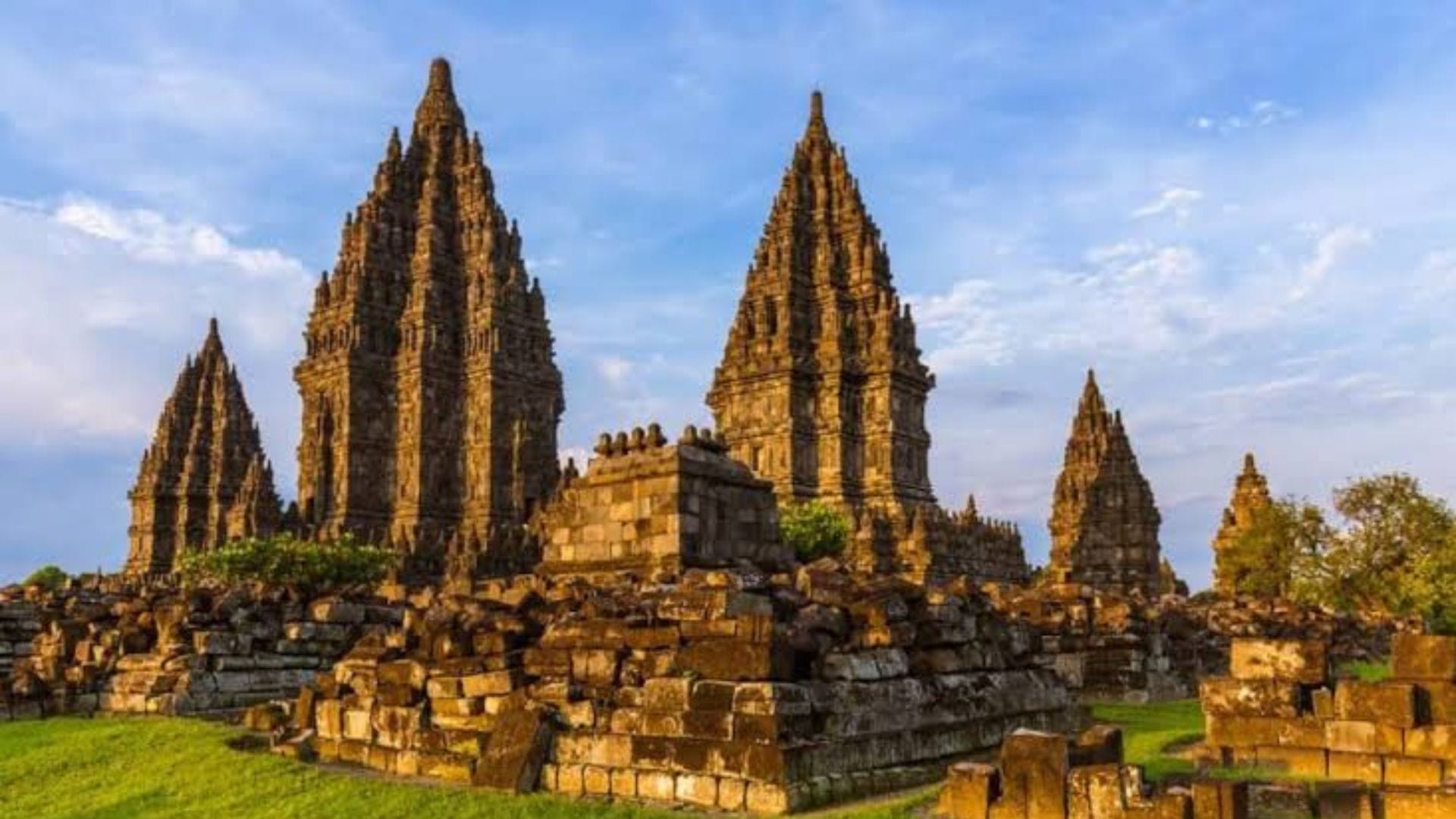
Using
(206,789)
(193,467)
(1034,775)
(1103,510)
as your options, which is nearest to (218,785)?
(206,789)

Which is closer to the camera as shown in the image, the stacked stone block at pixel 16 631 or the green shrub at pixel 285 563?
the stacked stone block at pixel 16 631

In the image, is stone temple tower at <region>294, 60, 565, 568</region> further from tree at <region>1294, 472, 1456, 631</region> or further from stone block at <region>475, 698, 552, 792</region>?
stone block at <region>475, 698, 552, 792</region>

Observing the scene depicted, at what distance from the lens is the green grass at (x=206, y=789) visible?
29.3 feet

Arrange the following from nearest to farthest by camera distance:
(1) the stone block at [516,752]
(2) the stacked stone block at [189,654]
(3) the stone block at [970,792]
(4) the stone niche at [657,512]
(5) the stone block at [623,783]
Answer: (3) the stone block at [970,792] < (5) the stone block at [623,783] < (1) the stone block at [516,752] < (2) the stacked stone block at [189,654] < (4) the stone niche at [657,512]

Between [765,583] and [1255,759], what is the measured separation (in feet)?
15.7

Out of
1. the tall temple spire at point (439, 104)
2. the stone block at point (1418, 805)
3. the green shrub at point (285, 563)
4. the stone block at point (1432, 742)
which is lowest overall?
the stone block at point (1418, 805)

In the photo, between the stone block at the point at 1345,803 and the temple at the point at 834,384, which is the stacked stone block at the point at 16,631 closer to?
the stone block at the point at 1345,803

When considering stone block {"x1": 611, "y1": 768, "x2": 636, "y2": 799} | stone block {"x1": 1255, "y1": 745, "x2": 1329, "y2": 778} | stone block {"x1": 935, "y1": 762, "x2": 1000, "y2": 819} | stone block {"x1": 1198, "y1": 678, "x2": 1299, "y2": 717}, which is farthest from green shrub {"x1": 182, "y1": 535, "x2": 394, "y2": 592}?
stone block {"x1": 935, "y1": 762, "x2": 1000, "y2": 819}

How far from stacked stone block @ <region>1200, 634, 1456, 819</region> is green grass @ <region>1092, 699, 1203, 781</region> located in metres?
0.54

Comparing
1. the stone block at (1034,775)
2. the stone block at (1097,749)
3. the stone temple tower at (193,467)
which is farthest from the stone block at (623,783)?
the stone temple tower at (193,467)

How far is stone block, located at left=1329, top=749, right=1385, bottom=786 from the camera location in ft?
30.5

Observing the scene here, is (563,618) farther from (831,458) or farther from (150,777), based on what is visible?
(831,458)

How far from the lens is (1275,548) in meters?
44.4

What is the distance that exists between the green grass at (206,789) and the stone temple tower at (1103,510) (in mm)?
51627
